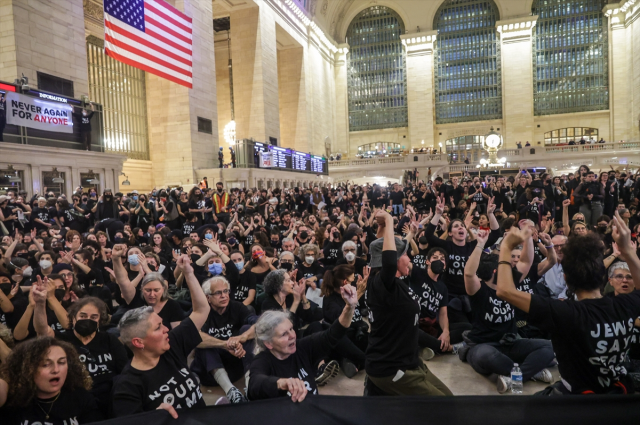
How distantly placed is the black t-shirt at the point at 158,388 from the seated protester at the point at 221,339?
139 centimetres

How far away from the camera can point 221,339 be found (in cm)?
484

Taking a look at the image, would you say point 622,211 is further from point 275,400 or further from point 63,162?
point 63,162

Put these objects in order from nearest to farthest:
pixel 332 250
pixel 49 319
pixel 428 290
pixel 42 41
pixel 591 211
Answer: pixel 49 319
pixel 428 290
pixel 332 250
pixel 591 211
pixel 42 41

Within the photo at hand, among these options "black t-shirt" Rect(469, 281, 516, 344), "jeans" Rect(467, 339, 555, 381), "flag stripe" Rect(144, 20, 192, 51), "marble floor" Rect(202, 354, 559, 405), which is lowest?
"marble floor" Rect(202, 354, 559, 405)

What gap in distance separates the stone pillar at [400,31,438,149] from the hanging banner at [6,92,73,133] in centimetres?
3516

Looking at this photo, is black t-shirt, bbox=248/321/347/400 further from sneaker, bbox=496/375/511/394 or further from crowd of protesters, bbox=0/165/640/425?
sneaker, bbox=496/375/511/394

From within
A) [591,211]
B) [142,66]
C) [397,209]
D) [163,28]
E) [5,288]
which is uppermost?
[163,28]

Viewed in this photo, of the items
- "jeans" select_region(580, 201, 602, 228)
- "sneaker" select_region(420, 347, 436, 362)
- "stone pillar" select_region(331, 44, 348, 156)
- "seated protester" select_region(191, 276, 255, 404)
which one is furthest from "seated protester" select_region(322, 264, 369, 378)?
"stone pillar" select_region(331, 44, 348, 156)

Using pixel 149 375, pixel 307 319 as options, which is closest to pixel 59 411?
pixel 149 375

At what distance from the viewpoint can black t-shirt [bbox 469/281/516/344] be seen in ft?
15.3

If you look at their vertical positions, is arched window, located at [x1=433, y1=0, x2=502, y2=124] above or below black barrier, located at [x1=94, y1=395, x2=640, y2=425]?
above

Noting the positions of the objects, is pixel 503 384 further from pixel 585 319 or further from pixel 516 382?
pixel 585 319

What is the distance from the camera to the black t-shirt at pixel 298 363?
9.53ft

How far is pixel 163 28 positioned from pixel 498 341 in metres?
17.2
